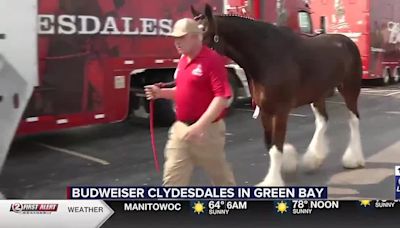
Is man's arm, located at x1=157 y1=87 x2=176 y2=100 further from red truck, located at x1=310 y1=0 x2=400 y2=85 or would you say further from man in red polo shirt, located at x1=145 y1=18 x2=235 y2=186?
red truck, located at x1=310 y1=0 x2=400 y2=85

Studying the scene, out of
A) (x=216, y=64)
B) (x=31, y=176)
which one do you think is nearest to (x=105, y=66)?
(x=31, y=176)

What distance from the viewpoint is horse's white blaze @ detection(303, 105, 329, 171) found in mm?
3042

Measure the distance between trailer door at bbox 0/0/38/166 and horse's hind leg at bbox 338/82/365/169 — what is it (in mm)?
1609

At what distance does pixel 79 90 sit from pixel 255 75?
109cm

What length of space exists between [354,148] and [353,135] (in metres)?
0.07

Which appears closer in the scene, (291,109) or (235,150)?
(235,150)

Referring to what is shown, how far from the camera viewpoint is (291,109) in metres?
3.16

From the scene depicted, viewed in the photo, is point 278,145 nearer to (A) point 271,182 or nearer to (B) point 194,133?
(A) point 271,182

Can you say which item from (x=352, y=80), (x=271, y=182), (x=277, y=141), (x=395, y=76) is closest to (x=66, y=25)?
(x=277, y=141)

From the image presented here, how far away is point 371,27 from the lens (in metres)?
3.12

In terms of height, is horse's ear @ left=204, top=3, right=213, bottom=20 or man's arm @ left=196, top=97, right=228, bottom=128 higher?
horse's ear @ left=204, top=3, right=213, bottom=20

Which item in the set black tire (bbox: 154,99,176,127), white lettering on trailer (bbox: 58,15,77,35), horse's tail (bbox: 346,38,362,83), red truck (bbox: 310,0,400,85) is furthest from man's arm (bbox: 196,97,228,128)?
white lettering on trailer (bbox: 58,15,77,35)

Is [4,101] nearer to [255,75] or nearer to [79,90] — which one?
[79,90]

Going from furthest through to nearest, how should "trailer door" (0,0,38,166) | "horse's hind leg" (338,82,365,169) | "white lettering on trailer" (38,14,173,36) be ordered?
"white lettering on trailer" (38,14,173,36)
"horse's hind leg" (338,82,365,169)
"trailer door" (0,0,38,166)
